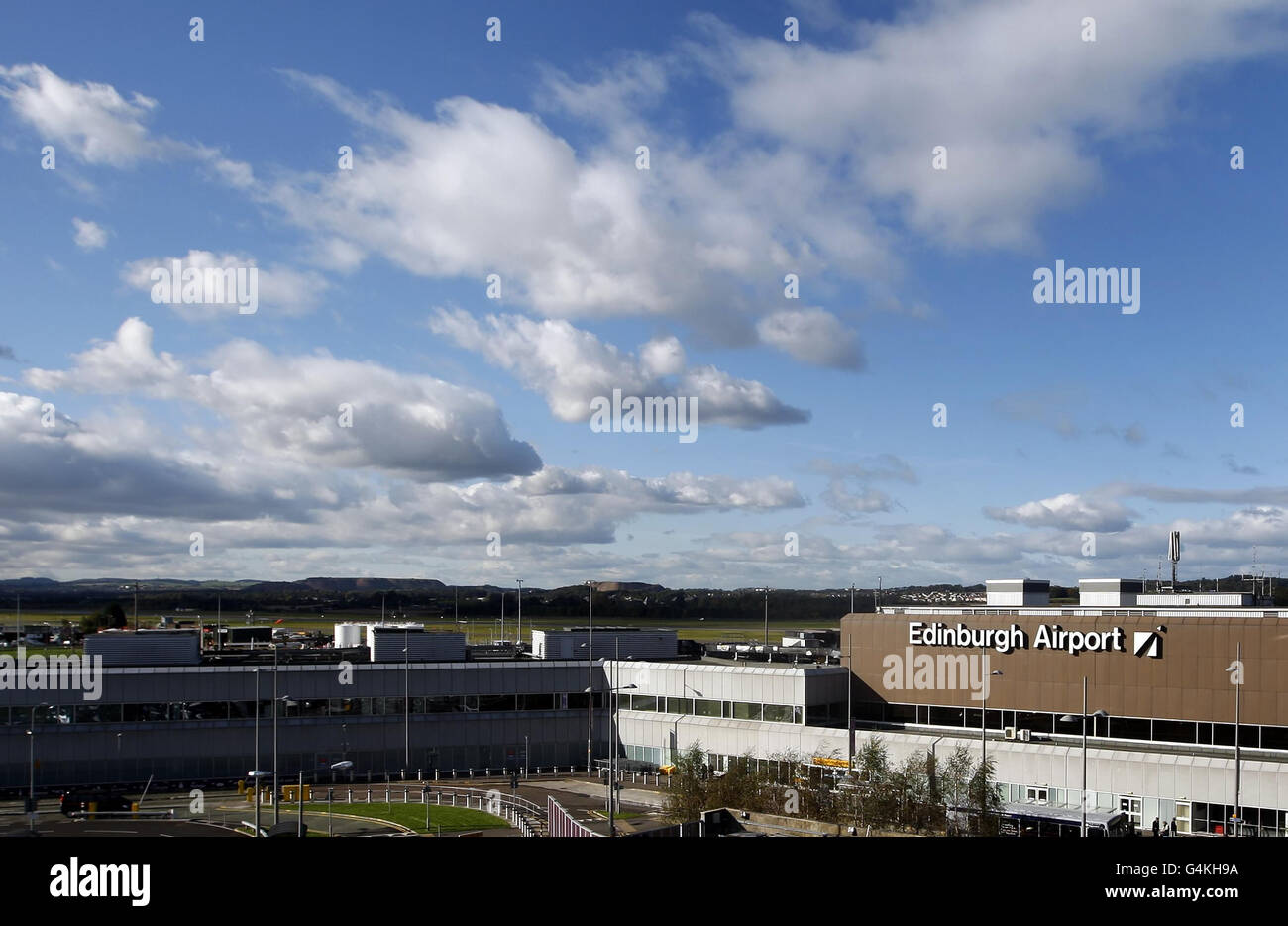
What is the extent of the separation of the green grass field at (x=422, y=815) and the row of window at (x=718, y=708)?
61.2 feet

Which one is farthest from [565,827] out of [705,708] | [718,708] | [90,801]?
[90,801]

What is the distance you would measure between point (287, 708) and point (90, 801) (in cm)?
1400

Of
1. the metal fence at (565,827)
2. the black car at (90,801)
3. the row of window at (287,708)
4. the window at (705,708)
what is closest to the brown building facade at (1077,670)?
the window at (705,708)

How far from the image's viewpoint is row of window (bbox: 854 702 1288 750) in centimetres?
5503

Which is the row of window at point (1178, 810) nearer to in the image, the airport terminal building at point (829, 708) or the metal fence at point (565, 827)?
the airport terminal building at point (829, 708)

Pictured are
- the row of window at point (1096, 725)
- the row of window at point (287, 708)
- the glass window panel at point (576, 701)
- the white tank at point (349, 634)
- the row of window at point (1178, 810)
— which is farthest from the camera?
the white tank at point (349, 634)

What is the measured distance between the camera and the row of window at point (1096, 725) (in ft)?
181

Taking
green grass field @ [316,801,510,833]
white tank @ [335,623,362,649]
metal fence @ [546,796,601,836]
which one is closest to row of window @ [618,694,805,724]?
green grass field @ [316,801,510,833]

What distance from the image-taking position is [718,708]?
73.7 meters

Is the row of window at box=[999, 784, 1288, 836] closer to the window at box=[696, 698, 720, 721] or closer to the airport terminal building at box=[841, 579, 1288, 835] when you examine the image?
the airport terminal building at box=[841, 579, 1288, 835]

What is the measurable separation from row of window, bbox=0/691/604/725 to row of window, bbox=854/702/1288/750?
75.9 feet

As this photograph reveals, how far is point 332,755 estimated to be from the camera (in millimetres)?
75812
